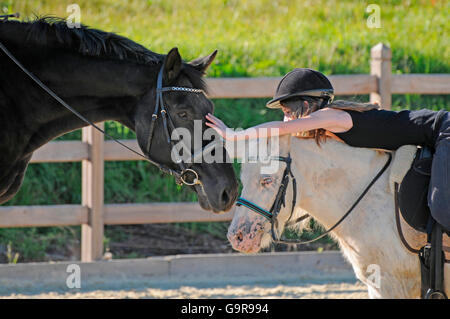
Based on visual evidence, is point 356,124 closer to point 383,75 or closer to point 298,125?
point 298,125

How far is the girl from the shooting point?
2.95m

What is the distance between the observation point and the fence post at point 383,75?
638 cm

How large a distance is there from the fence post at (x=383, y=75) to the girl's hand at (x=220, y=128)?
3270mm

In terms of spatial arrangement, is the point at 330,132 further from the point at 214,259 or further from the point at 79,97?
the point at 214,259

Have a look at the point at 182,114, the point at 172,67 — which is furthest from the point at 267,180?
the point at 172,67

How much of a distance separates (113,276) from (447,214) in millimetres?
4043

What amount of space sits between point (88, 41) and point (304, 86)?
1.43m

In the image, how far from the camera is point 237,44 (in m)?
9.04

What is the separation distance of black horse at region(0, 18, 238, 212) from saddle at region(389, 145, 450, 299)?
103 centimetres

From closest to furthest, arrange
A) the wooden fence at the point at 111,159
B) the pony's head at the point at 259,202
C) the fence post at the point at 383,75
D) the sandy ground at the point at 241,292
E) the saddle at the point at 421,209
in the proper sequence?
the saddle at the point at 421,209
the pony's head at the point at 259,202
the sandy ground at the point at 241,292
the wooden fence at the point at 111,159
the fence post at the point at 383,75

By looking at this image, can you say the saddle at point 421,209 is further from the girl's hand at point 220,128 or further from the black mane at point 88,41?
the black mane at point 88,41

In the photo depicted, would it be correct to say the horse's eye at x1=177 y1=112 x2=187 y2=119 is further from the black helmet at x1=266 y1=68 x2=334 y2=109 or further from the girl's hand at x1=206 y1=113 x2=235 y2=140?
the black helmet at x1=266 y1=68 x2=334 y2=109

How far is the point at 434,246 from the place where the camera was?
2875mm

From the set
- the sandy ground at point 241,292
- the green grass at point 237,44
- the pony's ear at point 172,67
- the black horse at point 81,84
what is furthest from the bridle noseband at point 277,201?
the sandy ground at point 241,292
